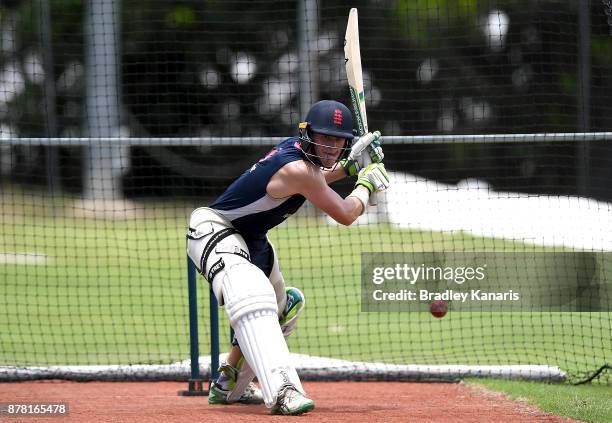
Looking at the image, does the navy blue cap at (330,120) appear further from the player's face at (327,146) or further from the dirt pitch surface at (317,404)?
the dirt pitch surface at (317,404)

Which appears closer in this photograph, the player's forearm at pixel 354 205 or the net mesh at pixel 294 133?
the player's forearm at pixel 354 205

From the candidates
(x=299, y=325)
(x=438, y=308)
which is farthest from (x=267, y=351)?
(x=299, y=325)

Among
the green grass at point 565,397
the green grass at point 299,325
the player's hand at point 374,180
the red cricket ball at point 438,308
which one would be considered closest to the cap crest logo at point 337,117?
the player's hand at point 374,180

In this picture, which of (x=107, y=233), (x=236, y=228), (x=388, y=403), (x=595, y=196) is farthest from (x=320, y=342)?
(x=107, y=233)

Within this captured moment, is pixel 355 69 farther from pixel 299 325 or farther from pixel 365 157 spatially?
pixel 299 325

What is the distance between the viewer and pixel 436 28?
62.7 feet

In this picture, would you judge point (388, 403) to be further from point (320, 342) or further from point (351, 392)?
point (320, 342)

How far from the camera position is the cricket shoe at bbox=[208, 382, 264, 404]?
719 cm

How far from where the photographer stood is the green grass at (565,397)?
6520 mm

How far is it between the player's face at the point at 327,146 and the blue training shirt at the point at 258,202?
0.11 m

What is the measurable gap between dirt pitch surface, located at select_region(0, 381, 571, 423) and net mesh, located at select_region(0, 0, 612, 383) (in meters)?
0.98

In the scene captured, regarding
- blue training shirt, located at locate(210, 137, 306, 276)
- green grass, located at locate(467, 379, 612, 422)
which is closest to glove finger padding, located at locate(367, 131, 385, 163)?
blue training shirt, located at locate(210, 137, 306, 276)

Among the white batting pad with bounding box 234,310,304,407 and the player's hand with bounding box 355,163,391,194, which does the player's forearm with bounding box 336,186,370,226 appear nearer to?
the player's hand with bounding box 355,163,391,194

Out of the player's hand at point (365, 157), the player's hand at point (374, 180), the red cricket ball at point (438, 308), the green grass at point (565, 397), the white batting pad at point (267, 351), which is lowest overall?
the green grass at point (565, 397)
